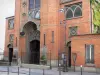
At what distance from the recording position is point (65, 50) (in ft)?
110

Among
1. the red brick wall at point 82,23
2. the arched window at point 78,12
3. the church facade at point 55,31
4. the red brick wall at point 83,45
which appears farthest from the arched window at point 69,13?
the red brick wall at point 83,45

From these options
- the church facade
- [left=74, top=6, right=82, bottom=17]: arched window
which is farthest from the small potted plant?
[left=74, top=6, right=82, bottom=17]: arched window

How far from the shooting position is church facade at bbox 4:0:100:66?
2816 cm

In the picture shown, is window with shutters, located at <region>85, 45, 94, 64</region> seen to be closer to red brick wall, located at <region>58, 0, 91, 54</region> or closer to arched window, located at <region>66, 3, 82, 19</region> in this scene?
red brick wall, located at <region>58, 0, 91, 54</region>

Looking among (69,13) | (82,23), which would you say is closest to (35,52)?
(69,13)

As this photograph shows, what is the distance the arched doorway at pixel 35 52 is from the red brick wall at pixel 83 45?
10225 millimetres

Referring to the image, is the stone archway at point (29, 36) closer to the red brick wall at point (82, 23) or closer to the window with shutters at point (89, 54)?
the red brick wall at point (82, 23)

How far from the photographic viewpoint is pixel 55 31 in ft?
111

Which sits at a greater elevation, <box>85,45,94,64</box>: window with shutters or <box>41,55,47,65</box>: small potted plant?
<box>85,45,94,64</box>: window with shutters

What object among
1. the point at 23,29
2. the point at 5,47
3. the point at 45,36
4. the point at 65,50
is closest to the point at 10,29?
the point at 5,47

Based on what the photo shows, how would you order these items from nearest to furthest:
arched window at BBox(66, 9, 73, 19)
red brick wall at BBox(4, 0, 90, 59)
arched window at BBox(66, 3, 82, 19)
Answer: red brick wall at BBox(4, 0, 90, 59), arched window at BBox(66, 3, 82, 19), arched window at BBox(66, 9, 73, 19)

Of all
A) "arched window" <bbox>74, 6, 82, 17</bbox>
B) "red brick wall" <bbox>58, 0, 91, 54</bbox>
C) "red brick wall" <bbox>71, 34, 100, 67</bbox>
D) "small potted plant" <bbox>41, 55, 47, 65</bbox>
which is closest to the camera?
"red brick wall" <bbox>71, 34, 100, 67</bbox>

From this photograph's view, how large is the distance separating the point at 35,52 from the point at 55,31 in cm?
635

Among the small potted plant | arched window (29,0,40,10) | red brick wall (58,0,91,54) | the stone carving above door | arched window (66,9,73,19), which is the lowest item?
the small potted plant
